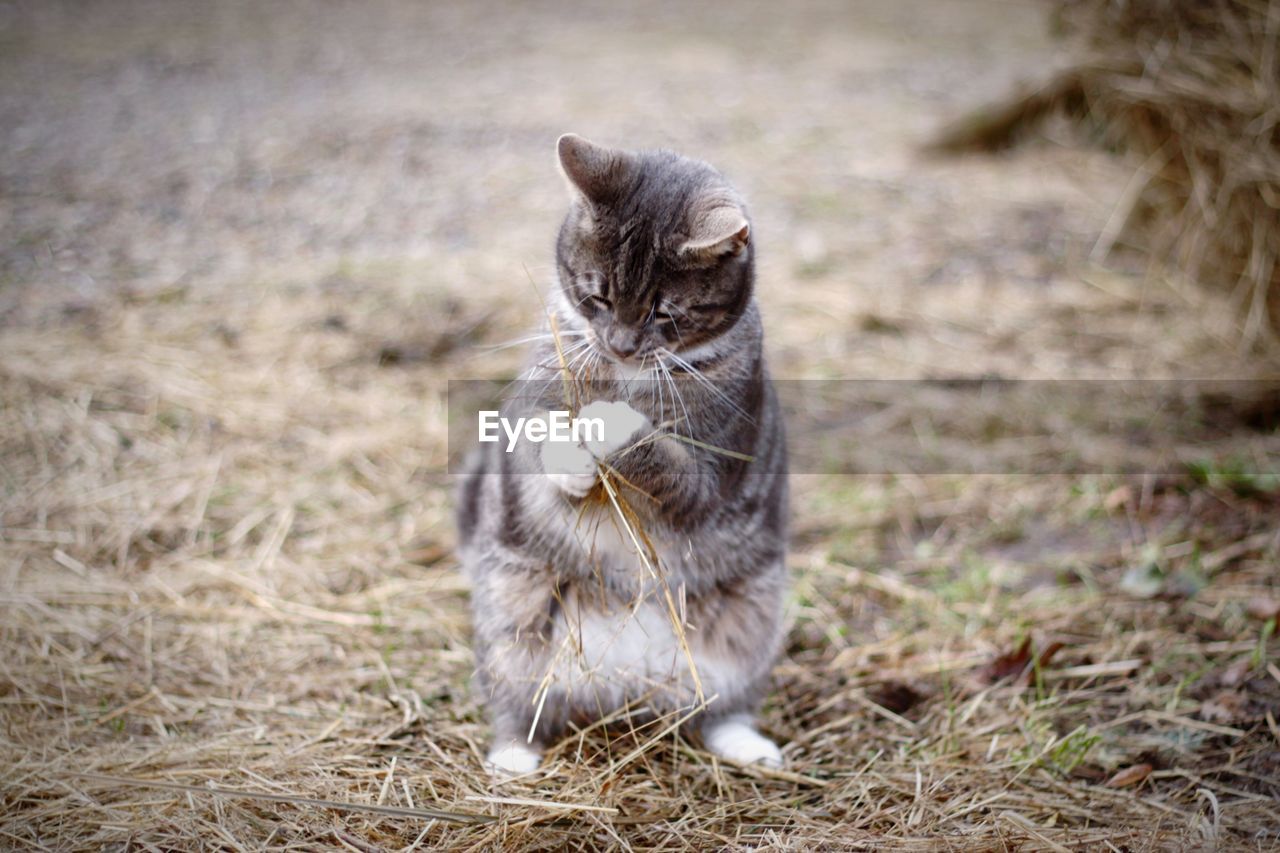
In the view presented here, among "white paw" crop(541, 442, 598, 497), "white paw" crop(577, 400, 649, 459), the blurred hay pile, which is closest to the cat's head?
"white paw" crop(577, 400, 649, 459)

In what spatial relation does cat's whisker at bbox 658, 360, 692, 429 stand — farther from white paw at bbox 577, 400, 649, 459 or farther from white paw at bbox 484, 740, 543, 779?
white paw at bbox 484, 740, 543, 779

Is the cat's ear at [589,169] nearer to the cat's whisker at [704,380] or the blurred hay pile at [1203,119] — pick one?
the cat's whisker at [704,380]

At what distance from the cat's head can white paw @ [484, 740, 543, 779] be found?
110 cm

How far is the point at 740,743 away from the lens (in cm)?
262

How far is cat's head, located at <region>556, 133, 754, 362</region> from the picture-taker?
7.66 ft

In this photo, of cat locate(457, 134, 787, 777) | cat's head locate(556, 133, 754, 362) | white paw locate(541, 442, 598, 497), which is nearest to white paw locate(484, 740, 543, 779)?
cat locate(457, 134, 787, 777)

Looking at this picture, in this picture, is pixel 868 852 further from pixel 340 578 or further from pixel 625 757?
pixel 340 578

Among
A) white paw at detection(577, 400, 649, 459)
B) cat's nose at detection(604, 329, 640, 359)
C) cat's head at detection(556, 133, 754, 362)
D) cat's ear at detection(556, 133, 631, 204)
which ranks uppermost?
cat's ear at detection(556, 133, 631, 204)

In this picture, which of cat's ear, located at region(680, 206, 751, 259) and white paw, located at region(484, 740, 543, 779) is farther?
white paw, located at region(484, 740, 543, 779)

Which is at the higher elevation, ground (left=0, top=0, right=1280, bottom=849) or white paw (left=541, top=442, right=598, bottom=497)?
white paw (left=541, top=442, right=598, bottom=497)

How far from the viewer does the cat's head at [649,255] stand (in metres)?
2.33

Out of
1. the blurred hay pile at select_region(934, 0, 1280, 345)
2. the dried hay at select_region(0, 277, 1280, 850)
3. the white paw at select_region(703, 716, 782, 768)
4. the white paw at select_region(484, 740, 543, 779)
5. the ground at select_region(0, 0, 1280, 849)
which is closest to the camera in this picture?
the dried hay at select_region(0, 277, 1280, 850)

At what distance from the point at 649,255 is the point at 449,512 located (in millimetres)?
1819

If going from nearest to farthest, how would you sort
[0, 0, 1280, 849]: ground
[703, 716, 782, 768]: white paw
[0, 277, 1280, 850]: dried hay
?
[0, 277, 1280, 850]: dried hay
[0, 0, 1280, 849]: ground
[703, 716, 782, 768]: white paw
